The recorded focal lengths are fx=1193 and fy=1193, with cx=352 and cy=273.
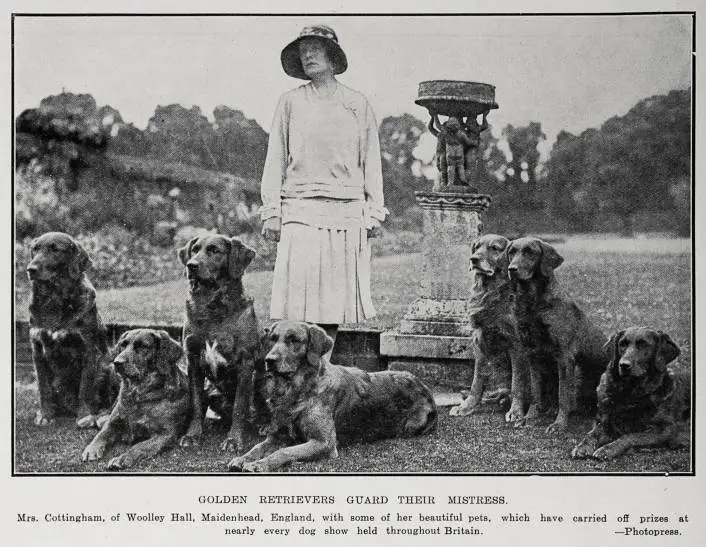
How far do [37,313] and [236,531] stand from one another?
7.58ft

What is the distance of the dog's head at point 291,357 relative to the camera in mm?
8727

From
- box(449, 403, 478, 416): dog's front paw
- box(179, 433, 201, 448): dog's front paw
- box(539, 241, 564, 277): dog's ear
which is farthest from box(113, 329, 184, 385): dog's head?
box(539, 241, 564, 277): dog's ear

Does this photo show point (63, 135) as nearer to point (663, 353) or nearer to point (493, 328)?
point (493, 328)

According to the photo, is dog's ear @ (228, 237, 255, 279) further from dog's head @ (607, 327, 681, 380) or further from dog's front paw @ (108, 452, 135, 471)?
dog's head @ (607, 327, 681, 380)

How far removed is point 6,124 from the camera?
9.51 metres

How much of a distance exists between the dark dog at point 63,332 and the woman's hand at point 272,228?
57.7 inches

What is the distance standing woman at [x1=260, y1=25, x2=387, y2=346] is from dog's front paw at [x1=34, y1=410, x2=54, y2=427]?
195 centimetres

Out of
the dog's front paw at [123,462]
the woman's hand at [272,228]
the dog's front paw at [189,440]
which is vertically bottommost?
the dog's front paw at [123,462]

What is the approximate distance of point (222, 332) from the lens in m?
8.99

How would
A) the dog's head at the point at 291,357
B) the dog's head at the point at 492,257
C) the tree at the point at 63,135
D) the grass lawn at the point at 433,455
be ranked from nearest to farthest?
the dog's head at the point at 291,357 < the grass lawn at the point at 433,455 < the dog's head at the point at 492,257 < the tree at the point at 63,135

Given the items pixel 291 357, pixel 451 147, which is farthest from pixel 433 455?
pixel 451 147

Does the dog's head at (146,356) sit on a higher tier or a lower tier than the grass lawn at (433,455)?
higher

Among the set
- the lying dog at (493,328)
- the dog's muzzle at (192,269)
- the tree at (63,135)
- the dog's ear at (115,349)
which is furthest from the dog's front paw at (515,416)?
the tree at (63,135)

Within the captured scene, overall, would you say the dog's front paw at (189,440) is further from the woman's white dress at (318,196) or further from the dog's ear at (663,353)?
the dog's ear at (663,353)
